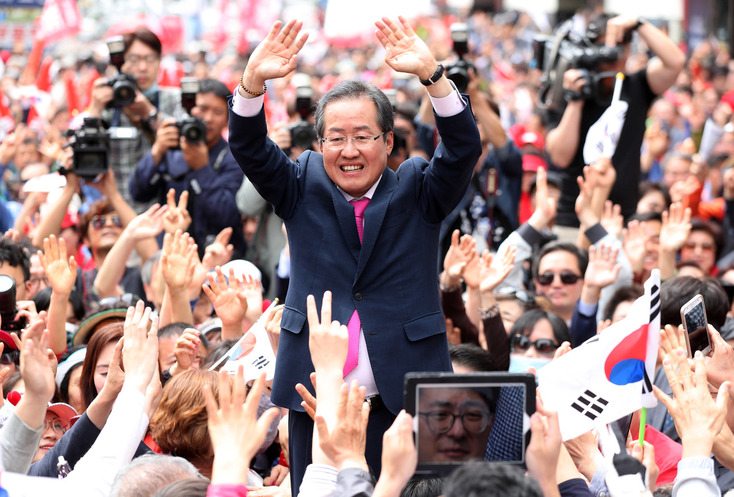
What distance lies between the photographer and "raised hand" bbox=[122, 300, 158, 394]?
3031 mm

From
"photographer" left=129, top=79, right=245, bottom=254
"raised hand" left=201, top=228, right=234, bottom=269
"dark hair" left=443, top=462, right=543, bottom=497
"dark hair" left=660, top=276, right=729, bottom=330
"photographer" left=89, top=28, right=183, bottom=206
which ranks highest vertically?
"photographer" left=89, top=28, right=183, bottom=206

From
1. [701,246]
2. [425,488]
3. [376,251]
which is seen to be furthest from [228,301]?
[701,246]

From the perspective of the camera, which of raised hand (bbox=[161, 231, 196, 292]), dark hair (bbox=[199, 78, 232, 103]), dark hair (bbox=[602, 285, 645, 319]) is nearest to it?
raised hand (bbox=[161, 231, 196, 292])

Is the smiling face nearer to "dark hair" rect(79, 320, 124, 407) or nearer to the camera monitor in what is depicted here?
the camera monitor

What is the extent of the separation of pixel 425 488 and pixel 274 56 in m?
1.32

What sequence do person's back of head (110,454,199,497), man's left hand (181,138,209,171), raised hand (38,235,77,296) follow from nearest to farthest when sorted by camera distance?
person's back of head (110,454,199,497) → raised hand (38,235,77,296) → man's left hand (181,138,209,171)

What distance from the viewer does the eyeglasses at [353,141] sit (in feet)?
10.2

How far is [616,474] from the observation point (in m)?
2.44

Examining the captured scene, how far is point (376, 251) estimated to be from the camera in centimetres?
315

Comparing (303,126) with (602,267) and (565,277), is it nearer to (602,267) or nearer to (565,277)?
(565,277)

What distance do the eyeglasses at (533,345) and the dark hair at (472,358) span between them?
602mm

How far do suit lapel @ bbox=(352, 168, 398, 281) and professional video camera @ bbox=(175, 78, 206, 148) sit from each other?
3.16 m

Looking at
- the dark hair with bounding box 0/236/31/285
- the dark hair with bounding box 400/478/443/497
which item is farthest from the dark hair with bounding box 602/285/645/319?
the dark hair with bounding box 0/236/31/285

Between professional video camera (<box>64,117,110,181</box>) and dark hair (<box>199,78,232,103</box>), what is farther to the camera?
dark hair (<box>199,78,232,103</box>)
